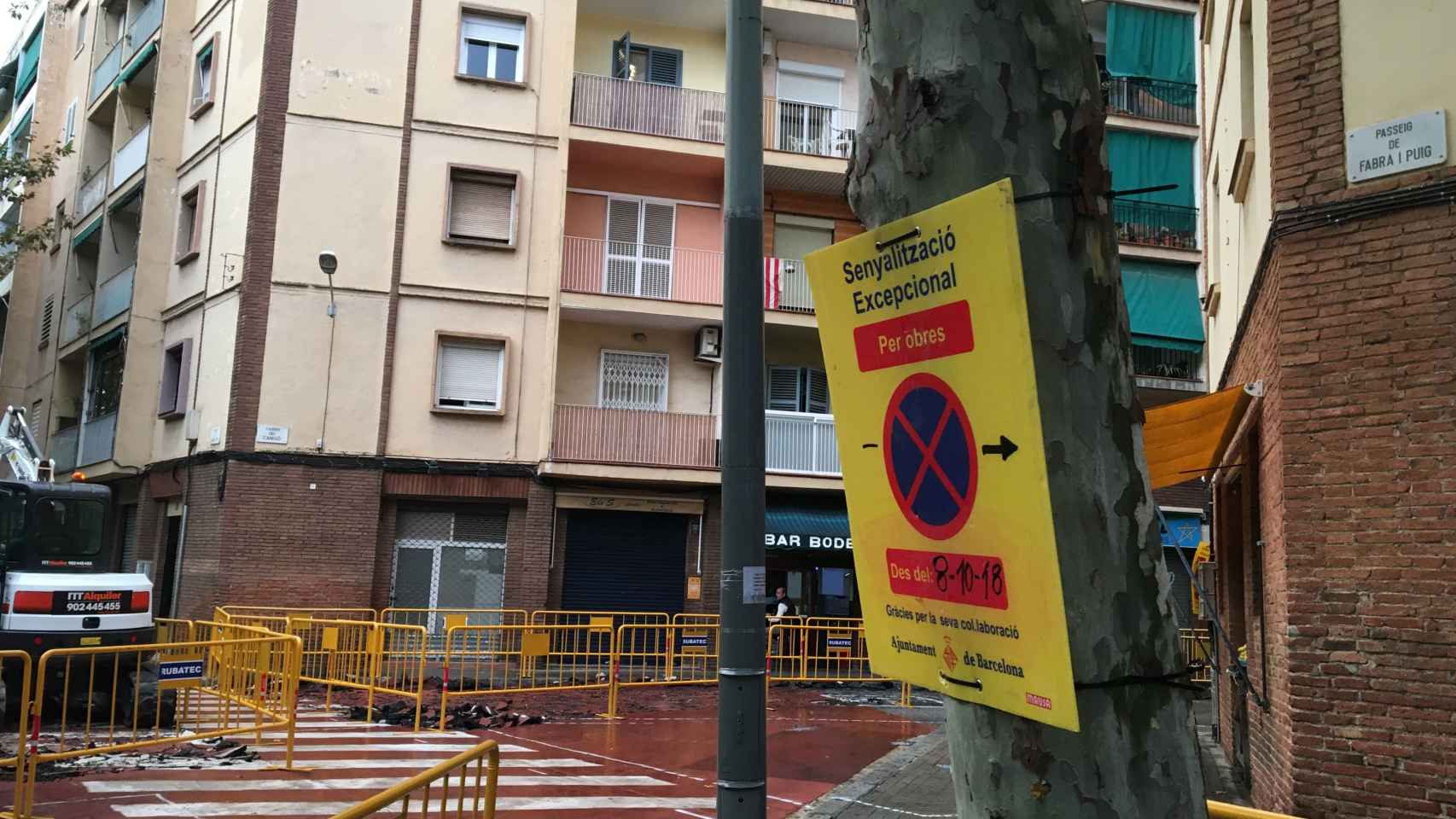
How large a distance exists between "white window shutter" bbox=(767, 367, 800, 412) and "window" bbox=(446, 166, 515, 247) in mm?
6127

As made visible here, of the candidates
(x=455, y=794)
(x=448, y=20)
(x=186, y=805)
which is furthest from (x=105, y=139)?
(x=455, y=794)

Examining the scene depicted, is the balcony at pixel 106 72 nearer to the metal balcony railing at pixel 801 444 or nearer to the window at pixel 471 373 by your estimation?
the window at pixel 471 373

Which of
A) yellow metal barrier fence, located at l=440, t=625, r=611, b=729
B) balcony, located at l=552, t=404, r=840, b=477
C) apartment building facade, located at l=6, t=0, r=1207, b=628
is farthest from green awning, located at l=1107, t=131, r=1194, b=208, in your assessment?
yellow metal barrier fence, located at l=440, t=625, r=611, b=729

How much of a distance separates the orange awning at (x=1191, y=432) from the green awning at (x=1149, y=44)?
67.6ft

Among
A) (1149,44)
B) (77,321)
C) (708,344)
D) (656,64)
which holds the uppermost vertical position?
(1149,44)

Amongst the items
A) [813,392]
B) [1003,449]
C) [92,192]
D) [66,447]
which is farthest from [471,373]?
[1003,449]

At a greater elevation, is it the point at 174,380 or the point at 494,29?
the point at 494,29

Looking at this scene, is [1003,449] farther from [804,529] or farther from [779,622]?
[804,529]

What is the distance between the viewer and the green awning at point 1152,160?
26.7 metres

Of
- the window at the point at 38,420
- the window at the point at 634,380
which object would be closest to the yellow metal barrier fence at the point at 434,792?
the window at the point at 634,380

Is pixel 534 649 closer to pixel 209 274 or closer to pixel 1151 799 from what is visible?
pixel 209 274

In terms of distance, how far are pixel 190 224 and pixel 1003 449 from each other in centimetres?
2510

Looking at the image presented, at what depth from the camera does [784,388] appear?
2395cm

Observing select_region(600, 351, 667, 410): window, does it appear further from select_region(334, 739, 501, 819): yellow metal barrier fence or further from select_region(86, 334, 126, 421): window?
select_region(334, 739, 501, 819): yellow metal barrier fence
